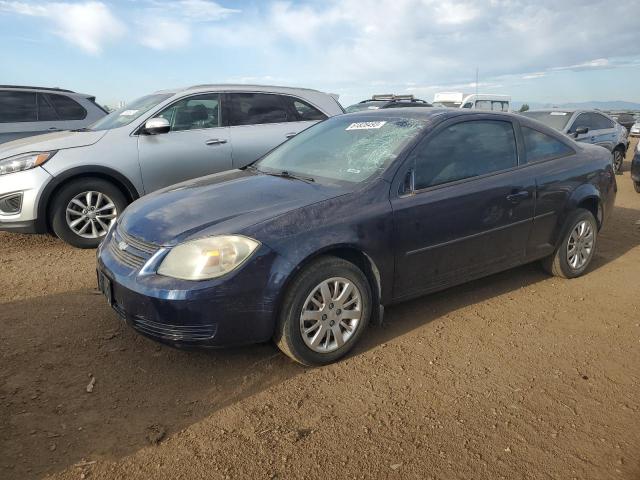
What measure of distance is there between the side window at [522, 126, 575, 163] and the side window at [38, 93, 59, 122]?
733 centimetres

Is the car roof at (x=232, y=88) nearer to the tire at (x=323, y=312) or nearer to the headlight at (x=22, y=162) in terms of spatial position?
the headlight at (x=22, y=162)

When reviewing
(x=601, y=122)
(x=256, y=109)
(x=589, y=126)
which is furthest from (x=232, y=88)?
(x=601, y=122)

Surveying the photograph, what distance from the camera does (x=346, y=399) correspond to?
2.83 metres

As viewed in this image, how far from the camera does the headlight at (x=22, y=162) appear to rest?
5.26 metres

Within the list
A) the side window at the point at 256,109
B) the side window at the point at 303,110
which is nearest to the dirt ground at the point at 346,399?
the side window at the point at 256,109

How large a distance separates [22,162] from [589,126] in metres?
10.8

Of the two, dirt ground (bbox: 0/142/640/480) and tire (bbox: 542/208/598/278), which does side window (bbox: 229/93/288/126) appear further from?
tire (bbox: 542/208/598/278)

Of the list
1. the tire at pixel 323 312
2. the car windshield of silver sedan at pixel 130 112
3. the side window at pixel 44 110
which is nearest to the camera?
the tire at pixel 323 312

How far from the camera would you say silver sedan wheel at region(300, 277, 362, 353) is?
10.0 ft

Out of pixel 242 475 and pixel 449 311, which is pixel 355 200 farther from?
pixel 242 475

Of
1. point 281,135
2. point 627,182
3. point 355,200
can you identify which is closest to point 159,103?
point 281,135

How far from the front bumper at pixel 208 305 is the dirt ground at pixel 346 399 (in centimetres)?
32

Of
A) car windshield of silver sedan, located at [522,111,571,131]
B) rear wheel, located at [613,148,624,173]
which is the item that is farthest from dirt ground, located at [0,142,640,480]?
rear wheel, located at [613,148,624,173]

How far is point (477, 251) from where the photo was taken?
384cm
